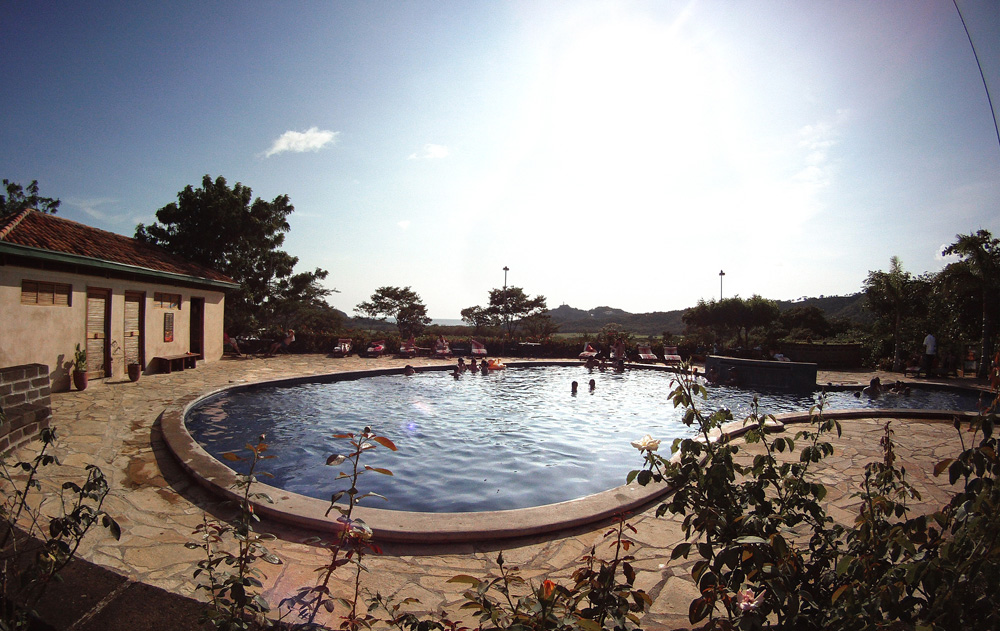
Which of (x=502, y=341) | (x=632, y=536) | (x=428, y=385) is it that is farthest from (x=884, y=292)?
(x=632, y=536)

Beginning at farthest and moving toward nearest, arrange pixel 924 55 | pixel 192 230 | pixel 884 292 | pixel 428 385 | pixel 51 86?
pixel 192 230 < pixel 884 292 < pixel 428 385 < pixel 51 86 < pixel 924 55

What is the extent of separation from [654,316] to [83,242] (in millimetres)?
76068

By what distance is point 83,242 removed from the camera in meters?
11.4

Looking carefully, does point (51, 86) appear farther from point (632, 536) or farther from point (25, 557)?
point (632, 536)

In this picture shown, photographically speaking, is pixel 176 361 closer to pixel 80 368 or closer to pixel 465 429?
pixel 80 368

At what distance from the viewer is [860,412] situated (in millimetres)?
8547

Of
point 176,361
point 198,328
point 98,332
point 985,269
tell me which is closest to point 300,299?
point 198,328

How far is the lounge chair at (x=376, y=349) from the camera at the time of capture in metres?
19.7

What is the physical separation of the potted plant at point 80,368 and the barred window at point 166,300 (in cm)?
305

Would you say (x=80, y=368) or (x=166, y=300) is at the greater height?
(x=166, y=300)

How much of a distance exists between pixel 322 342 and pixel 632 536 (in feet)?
63.3

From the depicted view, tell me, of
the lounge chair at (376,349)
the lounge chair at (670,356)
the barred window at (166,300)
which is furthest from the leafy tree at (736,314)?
the barred window at (166,300)

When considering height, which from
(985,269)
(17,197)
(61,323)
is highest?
(17,197)

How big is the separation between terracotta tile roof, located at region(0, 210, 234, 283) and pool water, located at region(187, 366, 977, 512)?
4.84 metres
